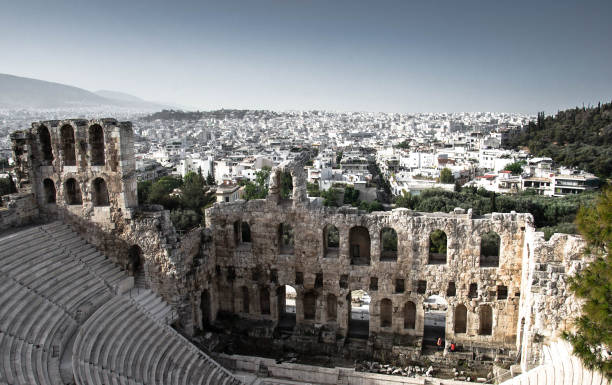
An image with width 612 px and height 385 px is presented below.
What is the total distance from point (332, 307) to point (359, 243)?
10.7ft

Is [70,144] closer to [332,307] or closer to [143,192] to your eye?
[332,307]

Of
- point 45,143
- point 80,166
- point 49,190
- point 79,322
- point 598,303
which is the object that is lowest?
point 79,322

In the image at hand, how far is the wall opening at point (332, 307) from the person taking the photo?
23.2 metres

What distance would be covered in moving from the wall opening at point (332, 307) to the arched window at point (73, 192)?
39.7ft

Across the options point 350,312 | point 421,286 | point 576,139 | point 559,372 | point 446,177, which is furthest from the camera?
point 576,139

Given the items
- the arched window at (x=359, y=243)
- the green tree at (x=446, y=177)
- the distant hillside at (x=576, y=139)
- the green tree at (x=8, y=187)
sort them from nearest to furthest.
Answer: the arched window at (x=359, y=243)
the green tree at (x=8, y=187)
the green tree at (x=446, y=177)
the distant hillside at (x=576, y=139)

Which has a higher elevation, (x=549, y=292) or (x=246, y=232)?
(x=549, y=292)

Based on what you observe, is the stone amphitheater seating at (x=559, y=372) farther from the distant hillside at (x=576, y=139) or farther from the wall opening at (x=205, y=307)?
the distant hillside at (x=576, y=139)

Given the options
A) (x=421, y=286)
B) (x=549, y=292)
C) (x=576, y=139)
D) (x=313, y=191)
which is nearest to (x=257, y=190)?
(x=313, y=191)

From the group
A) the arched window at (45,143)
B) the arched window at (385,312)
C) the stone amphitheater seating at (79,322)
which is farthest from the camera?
the arched window at (385,312)

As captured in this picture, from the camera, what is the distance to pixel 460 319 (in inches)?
874

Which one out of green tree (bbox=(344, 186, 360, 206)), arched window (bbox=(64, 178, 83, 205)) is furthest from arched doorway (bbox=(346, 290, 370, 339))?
green tree (bbox=(344, 186, 360, 206))

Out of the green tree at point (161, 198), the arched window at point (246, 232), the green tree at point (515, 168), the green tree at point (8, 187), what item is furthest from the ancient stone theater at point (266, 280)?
the green tree at point (515, 168)

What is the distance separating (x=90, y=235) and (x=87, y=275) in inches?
97.5
